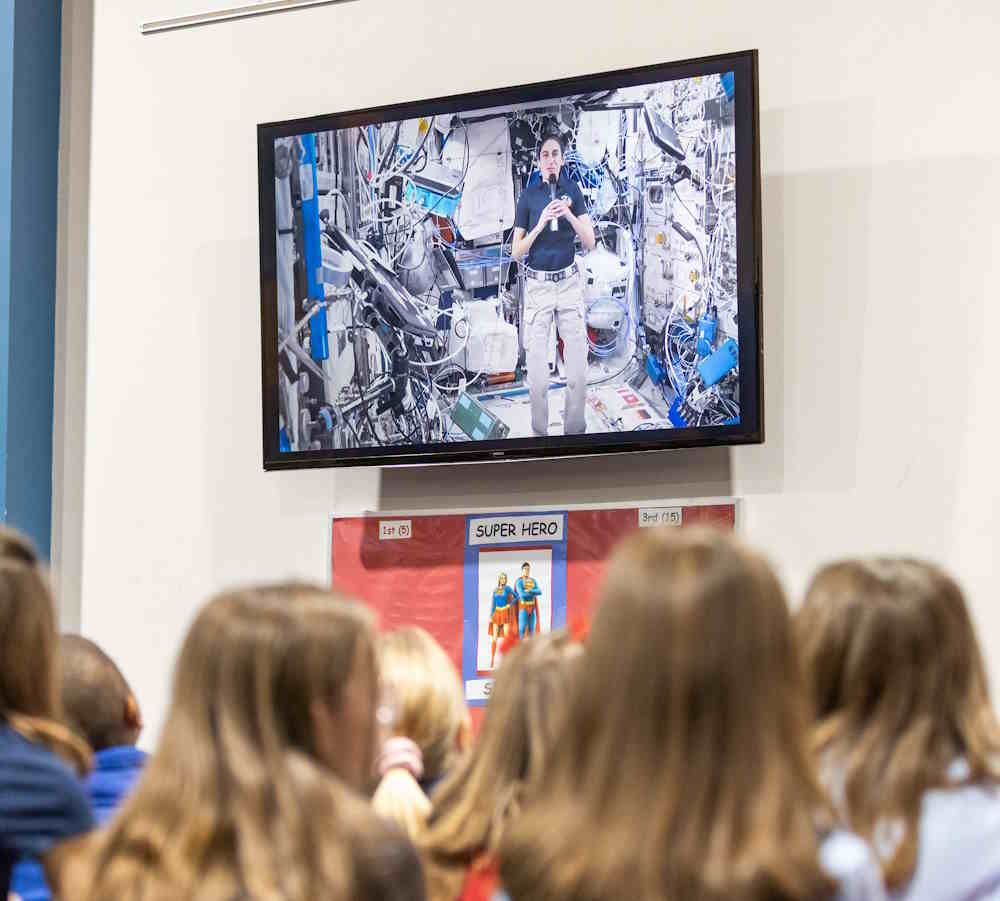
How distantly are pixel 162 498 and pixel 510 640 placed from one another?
125 centimetres

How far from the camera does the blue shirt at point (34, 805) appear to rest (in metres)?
2.01

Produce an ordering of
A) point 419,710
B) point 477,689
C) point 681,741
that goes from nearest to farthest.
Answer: point 681,741, point 419,710, point 477,689

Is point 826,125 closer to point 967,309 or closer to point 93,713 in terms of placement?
point 967,309

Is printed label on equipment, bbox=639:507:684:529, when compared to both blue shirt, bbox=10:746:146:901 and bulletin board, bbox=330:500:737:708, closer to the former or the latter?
bulletin board, bbox=330:500:737:708

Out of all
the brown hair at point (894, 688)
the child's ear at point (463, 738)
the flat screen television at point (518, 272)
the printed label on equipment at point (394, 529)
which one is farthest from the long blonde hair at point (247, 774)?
the printed label on equipment at point (394, 529)

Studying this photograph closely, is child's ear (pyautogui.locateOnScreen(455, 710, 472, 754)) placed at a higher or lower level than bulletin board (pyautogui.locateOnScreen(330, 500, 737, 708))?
lower

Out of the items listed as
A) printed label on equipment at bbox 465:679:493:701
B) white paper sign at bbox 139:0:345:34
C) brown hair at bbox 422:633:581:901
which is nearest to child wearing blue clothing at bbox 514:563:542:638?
printed label on equipment at bbox 465:679:493:701

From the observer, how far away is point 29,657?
2.13 m

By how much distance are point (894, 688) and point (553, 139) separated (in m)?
2.39

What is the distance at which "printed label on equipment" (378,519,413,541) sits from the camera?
433 cm

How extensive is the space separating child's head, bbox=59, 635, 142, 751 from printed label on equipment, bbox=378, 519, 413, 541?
1734 millimetres

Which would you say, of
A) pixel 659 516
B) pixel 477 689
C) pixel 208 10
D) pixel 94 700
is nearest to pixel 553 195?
pixel 659 516

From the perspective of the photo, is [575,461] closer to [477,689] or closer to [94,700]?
[477,689]

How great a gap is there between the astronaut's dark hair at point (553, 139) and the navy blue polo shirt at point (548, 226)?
7cm
